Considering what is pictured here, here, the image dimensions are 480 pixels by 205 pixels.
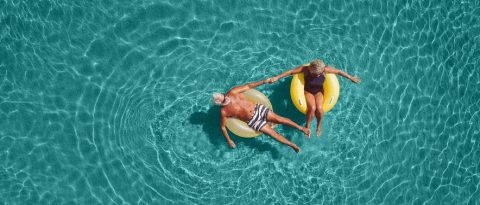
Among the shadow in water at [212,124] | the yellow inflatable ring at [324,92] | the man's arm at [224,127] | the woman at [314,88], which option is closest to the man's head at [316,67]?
the woman at [314,88]

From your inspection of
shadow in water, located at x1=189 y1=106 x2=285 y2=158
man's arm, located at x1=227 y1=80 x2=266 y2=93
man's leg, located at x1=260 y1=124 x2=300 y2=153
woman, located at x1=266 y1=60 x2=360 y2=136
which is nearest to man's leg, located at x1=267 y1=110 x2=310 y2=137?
man's leg, located at x1=260 y1=124 x2=300 y2=153

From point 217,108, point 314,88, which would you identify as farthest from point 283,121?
point 217,108

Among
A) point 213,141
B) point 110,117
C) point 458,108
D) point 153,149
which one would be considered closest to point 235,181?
point 213,141

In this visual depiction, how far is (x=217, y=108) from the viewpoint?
28.7 feet

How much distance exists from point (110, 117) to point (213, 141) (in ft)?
4.95

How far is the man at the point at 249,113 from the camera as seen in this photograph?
25.6ft

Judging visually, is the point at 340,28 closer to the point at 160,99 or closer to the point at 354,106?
the point at 354,106

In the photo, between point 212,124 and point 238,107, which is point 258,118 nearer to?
point 238,107

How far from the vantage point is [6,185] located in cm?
Result: 829

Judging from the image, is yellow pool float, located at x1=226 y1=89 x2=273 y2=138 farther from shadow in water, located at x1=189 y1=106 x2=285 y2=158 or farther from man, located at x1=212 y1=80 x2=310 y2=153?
shadow in water, located at x1=189 y1=106 x2=285 y2=158

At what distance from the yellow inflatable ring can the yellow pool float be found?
1.34ft

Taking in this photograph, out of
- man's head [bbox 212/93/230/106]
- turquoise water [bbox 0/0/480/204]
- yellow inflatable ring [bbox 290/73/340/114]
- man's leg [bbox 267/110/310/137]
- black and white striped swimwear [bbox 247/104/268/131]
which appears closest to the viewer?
man's head [bbox 212/93/230/106]

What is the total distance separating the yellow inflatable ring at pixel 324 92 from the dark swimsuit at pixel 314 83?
8 centimetres

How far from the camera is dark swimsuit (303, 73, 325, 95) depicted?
8.16 meters
